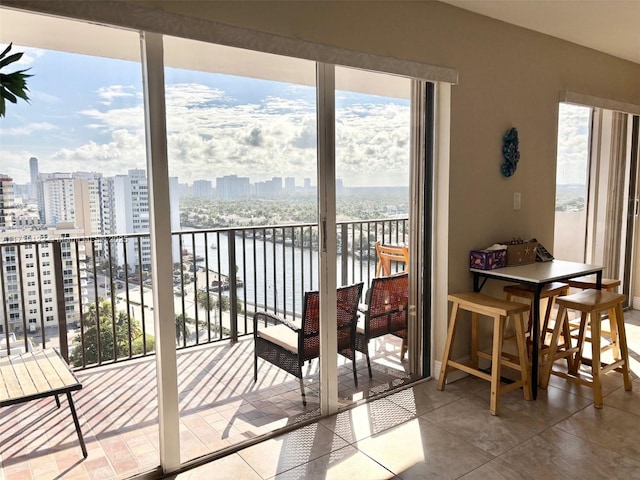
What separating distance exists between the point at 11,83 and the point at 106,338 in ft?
3.67

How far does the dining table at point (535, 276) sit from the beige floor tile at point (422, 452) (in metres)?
0.78

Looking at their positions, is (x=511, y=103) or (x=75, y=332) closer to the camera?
(x=75, y=332)

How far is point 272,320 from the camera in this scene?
280 centimetres

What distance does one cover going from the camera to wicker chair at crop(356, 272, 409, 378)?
3.16 metres

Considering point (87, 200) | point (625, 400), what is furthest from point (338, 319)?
point (625, 400)

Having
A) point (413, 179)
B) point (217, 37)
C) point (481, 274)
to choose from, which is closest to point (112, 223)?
point (217, 37)

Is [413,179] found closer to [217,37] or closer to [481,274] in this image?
[481,274]

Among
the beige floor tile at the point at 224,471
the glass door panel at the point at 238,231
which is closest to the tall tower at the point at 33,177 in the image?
the glass door panel at the point at 238,231

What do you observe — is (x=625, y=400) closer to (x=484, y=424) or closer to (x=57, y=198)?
(x=484, y=424)

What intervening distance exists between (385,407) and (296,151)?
5.22 feet

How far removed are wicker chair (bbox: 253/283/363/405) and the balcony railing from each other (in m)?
0.05

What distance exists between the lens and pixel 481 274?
341 centimetres

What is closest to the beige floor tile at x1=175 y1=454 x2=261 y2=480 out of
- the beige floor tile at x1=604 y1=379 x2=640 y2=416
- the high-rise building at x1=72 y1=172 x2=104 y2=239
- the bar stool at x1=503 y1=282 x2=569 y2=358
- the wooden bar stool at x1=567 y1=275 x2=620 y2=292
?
the high-rise building at x1=72 y1=172 x2=104 y2=239

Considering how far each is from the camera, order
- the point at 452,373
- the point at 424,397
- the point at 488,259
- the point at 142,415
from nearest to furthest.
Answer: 1. the point at 142,415
2. the point at 424,397
3. the point at 488,259
4. the point at 452,373
